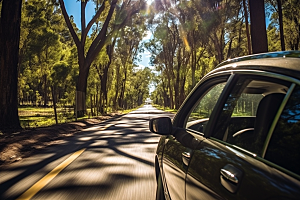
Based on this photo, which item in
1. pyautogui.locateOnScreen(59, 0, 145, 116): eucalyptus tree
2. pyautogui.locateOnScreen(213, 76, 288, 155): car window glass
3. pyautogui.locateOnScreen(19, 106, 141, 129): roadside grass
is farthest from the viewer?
pyautogui.locateOnScreen(59, 0, 145, 116): eucalyptus tree

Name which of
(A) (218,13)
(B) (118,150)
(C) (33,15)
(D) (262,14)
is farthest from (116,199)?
(C) (33,15)

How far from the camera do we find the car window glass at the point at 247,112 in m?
1.90

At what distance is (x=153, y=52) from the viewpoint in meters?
49.7

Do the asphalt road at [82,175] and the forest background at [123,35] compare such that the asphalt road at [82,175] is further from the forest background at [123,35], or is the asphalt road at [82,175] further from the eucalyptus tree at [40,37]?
the eucalyptus tree at [40,37]

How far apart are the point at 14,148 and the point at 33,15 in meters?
25.8

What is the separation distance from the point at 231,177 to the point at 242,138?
1.67ft

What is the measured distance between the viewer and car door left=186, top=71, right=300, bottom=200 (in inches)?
53.1

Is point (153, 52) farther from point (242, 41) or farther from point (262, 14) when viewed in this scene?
point (262, 14)

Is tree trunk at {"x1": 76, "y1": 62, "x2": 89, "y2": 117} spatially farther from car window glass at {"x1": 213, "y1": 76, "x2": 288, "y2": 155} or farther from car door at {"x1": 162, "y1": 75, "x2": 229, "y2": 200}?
car window glass at {"x1": 213, "y1": 76, "x2": 288, "y2": 155}

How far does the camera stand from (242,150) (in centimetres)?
179

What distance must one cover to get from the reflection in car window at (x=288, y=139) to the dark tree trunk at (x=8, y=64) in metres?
11.7

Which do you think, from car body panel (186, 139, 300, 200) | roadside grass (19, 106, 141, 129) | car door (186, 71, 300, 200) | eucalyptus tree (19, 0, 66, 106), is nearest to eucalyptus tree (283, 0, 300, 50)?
roadside grass (19, 106, 141, 129)

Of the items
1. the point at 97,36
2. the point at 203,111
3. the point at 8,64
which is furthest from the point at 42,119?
the point at 203,111

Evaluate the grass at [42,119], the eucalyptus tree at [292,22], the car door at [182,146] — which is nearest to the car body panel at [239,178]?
the car door at [182,146]
